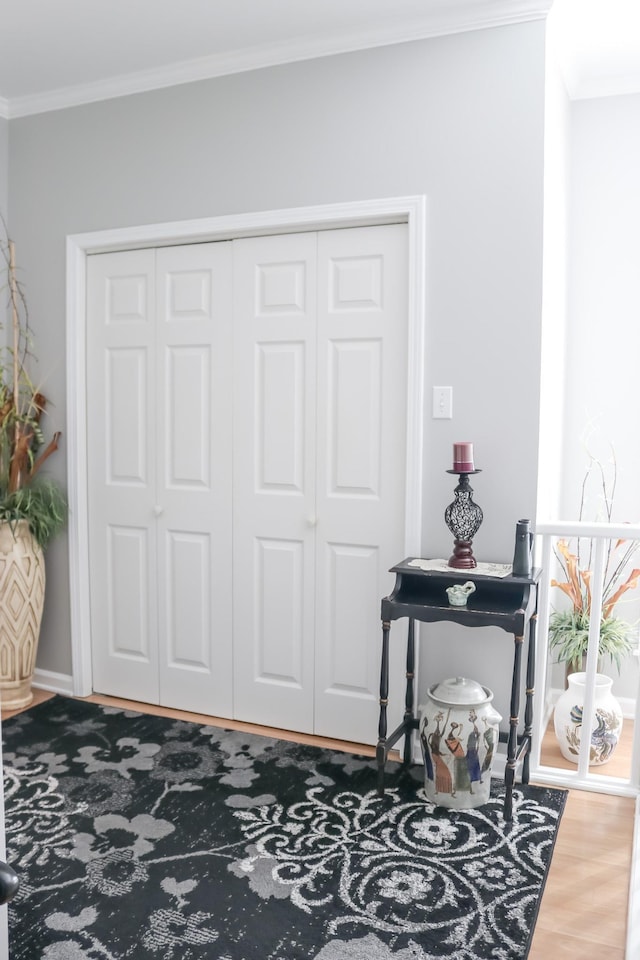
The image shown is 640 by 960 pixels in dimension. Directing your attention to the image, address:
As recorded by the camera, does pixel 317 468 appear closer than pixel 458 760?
No

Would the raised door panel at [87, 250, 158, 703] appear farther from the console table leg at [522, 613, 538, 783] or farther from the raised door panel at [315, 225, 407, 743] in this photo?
the console table leg at [522, 613, 538, 783]

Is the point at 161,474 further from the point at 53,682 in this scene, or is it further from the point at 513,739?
the point at 513,739

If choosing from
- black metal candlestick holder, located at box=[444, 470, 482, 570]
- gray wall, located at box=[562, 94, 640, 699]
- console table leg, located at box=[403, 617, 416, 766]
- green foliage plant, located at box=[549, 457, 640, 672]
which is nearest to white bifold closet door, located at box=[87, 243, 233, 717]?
console table leg, located at box=[403, 617, 416, 766]

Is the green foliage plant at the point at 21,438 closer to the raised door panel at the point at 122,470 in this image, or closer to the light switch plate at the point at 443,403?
the raised door panel at the point at 122,470

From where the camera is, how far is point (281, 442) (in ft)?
10.3

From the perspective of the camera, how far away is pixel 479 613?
8.25ft

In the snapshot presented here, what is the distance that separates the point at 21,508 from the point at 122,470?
1.51ft

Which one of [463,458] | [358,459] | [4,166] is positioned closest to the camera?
[463,458]

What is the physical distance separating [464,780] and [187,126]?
8.89ft

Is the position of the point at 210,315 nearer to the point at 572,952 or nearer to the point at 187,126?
the point at 187,126

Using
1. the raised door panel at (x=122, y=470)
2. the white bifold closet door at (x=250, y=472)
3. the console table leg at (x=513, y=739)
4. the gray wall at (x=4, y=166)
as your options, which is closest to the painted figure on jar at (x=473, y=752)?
the console table leg at (x=513, y=739)

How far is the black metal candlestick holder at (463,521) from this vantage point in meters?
2.66

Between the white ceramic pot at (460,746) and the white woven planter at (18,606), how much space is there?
5.97 feet

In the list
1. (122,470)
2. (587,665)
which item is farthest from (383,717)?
(122,470)
